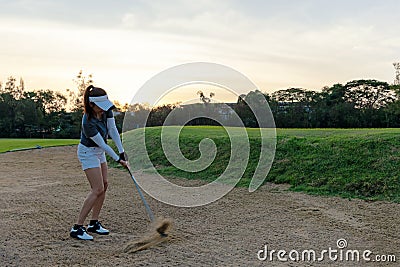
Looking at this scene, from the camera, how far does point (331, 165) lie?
363 inches

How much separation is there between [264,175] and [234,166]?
123cm

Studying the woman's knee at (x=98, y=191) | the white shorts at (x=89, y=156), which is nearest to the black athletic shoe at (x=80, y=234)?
the woman's knee at (x=98, y=191)

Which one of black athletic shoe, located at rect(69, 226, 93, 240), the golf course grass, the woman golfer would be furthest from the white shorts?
the golf course grass

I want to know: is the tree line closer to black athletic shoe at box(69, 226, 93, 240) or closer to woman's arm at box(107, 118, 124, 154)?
woman's arm at box(107, 118, 124, 154)

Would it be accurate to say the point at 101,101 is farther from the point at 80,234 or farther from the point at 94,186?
the point at 80,234

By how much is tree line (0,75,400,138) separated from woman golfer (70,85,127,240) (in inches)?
14.3

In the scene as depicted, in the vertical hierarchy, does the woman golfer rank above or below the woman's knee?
above

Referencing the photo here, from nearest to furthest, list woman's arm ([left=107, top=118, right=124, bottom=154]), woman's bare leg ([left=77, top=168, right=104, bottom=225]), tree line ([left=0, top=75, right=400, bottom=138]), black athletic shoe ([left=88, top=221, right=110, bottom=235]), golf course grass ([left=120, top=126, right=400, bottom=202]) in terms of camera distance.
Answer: woman's bare leg ([left=77, top=168, right=104, bottom=225])
woman's arm ([left=107, top=118, right=124, bottom=154])
black athletic shoe ([left=88, top=221, right=110, bottom=235])
golf course grass ([left=120, top=126, right=400, bottom=202])
tree line ([left=0, top=75, right=400, bottom=138])

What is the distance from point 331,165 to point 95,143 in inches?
226

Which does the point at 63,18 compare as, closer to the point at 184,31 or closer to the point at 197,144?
the point at 184,31

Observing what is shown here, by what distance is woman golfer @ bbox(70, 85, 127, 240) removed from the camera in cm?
511

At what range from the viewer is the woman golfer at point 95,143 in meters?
5.11

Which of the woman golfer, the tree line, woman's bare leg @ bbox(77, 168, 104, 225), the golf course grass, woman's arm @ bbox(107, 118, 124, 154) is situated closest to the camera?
the woman golfer

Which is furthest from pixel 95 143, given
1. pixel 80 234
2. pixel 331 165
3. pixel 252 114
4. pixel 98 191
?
pixel 252 114
